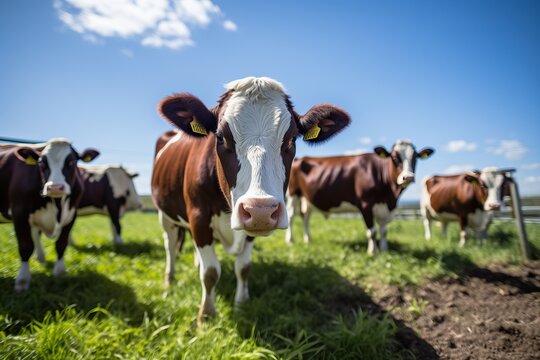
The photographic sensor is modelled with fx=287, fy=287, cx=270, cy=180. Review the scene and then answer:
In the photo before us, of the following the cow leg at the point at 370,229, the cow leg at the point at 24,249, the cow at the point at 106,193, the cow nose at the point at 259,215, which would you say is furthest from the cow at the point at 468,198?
the cow at the point at 106,193

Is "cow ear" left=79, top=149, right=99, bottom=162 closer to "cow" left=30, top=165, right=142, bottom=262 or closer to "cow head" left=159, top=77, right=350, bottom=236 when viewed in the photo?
"cow head" left=159, top=77, right=350, bottom=236

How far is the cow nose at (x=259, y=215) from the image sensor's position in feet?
5.88

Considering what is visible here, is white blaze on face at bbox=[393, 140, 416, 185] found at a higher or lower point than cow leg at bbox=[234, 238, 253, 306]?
higher

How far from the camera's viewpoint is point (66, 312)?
291 cm

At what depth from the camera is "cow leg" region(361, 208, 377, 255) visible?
6.36 metres

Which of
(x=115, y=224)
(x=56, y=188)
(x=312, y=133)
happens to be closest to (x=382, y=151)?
(x=312, y=133)

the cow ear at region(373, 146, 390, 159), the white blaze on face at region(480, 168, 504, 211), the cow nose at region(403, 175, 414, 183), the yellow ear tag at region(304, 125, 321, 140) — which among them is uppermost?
the cow ear at region(373, 146, 390, 159)

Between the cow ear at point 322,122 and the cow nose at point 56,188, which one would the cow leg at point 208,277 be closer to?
the cow ear at point 322,122

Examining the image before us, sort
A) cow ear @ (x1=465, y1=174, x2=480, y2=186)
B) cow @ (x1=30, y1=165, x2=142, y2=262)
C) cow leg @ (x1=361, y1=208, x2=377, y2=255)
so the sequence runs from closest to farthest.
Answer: cow leg @ (x1=361, y1=208, x2=377, y2=255)
cow ear @ (x1=465, y1=174, x2=480, y2=186)
cow @ (x1=30, y1=165, x2=142, y2=262)

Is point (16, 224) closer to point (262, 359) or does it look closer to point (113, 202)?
point (262, 359)

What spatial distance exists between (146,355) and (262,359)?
98 centimetres

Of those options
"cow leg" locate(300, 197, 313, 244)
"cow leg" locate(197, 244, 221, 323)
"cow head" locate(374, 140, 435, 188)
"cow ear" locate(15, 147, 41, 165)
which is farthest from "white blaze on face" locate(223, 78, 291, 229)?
"cow leg" locate(300, 197, 313, 244)

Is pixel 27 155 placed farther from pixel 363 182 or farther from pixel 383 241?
pixel 383 241

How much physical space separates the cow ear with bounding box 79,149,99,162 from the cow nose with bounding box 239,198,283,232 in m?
4.18
